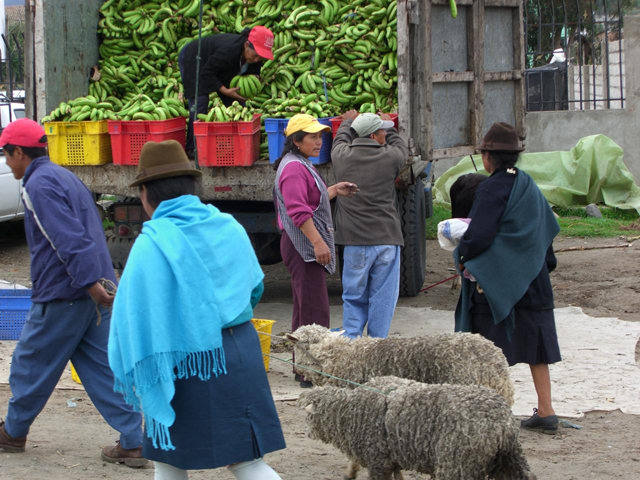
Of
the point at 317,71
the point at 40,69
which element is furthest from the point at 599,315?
the point at 40,69

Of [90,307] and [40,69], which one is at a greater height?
[40,69]

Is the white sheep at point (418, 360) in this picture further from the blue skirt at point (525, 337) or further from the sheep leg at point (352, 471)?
the sheep leg at point (352, 471)

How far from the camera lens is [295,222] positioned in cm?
576

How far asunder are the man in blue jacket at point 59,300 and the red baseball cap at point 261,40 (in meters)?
3.55

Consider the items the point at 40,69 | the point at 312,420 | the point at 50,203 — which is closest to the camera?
the point at 312,420

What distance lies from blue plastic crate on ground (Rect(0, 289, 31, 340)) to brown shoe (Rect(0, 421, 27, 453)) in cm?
238

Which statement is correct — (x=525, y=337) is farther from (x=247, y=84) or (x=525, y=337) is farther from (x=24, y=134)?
(x=247, y=84)

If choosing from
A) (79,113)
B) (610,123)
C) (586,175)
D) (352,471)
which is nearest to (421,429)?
(352,471)

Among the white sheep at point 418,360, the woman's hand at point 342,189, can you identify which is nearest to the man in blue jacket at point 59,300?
the white sheep at point 418,360

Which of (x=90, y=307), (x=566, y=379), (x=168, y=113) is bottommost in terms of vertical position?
(x=566, y=379)

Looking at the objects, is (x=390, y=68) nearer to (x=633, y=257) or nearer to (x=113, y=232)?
(x=113, y=232)

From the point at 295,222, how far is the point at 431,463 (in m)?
2.41

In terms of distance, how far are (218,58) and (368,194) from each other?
2.58m

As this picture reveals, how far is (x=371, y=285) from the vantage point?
623cm
